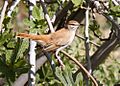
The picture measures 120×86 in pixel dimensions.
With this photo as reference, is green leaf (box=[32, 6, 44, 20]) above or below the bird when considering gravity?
above

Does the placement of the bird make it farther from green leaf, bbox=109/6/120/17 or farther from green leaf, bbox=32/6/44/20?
green leaf, bbox=109/6/120/17

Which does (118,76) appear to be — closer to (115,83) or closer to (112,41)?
(115,83)

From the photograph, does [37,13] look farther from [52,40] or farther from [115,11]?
[115,11]

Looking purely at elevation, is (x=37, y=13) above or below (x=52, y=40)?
above

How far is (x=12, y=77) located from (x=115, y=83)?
1184 millimetres

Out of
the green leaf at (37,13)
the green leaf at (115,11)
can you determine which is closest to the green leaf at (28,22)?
the green leaf at (37,13)

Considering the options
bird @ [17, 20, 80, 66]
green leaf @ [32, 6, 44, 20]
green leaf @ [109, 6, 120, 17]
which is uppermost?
green leaf @ [32, 6, 44, 20]

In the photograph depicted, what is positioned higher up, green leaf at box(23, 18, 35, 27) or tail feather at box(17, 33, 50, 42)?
green leaf at box(23, 18, 35, 27)

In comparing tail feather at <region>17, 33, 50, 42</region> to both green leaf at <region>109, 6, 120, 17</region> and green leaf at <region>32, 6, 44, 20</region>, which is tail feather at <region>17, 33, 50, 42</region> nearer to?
green leaf at <region>32, 6, 44, 20</region>

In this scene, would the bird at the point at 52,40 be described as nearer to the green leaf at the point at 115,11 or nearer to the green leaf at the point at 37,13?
the green leaf at the point at 37,13

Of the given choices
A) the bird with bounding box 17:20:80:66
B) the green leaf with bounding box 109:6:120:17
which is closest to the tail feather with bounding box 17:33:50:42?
the bird with bounding box 17:20:80:66

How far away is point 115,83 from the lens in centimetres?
275

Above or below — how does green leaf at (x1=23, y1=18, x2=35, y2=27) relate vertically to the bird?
above

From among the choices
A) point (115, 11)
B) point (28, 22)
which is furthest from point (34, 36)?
Answer: point (115, 11)
